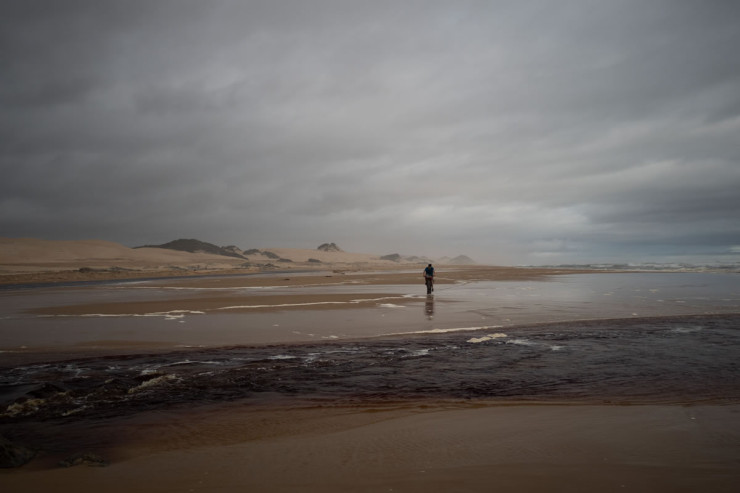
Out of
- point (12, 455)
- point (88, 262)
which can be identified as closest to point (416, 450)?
point (12, 455)

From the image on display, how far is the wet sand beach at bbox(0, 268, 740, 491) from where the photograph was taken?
382cm

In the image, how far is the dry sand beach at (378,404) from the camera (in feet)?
12.5

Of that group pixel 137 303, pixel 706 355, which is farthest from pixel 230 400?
pixel 137 303

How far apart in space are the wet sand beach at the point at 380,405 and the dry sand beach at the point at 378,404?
0.10ft

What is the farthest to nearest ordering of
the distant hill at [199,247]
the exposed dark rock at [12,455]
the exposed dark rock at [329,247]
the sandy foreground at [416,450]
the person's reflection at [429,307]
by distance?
the exposed dark rock at [329,247] → the distant hill at [199,247] → the person's reflection at [429,307] → the exposed dark rock at [12,455] → the sandy foreground at [416,450]

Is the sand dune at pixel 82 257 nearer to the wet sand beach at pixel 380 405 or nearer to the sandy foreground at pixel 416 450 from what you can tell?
the wet sand beach at pixel 380 405

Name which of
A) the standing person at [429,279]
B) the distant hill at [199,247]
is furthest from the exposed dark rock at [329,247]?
the standing person at [429,279]

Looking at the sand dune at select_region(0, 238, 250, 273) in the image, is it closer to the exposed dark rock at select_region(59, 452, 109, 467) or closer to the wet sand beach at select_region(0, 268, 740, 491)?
the wet sand beach at select_region(0, 268, 740, 491)

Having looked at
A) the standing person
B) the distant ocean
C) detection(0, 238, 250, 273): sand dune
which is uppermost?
detection(0, 238, 250, 273): sand dune

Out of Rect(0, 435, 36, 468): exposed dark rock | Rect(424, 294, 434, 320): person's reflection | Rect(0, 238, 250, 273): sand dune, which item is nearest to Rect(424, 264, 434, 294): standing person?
Rect(424, 294, 434, 320): person's reflection

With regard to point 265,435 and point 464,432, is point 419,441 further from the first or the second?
point 265,435

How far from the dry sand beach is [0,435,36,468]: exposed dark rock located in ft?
0.44

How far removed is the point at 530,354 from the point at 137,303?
18605 mm

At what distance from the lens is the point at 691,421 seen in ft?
16.7
